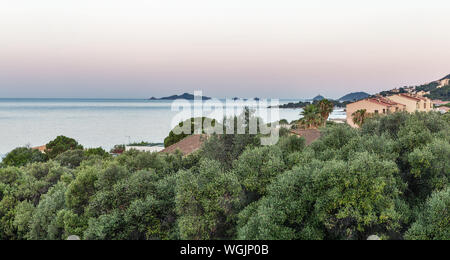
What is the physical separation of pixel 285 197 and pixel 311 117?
36.0 metres

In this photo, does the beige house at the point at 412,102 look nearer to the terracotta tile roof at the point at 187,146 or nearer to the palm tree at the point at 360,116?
the palm tree at the point at 360,116

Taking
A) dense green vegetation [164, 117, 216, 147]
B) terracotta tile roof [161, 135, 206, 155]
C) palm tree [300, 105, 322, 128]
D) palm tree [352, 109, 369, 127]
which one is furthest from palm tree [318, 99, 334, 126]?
terracotta tile roof [161, 135, 206, 155]

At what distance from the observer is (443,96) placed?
121688mm

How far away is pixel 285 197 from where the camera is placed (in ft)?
31.2

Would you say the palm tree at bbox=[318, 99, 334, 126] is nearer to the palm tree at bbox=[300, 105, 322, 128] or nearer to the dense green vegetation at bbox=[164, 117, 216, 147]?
the palm tree at bbox=[300, 105, 322, 128]

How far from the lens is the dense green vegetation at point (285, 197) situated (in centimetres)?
846

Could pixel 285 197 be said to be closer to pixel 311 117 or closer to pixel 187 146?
pixel 187 146

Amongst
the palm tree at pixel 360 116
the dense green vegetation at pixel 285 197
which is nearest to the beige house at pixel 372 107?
the palm tree at pixel 360 116

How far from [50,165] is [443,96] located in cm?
14779

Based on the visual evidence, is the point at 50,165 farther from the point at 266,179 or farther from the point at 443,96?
the point at 443,96

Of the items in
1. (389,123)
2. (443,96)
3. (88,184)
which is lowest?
(88,184)

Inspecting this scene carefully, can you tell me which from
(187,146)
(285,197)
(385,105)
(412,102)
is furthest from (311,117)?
(285,197)

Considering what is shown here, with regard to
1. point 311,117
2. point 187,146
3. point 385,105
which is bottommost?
point 187,146
